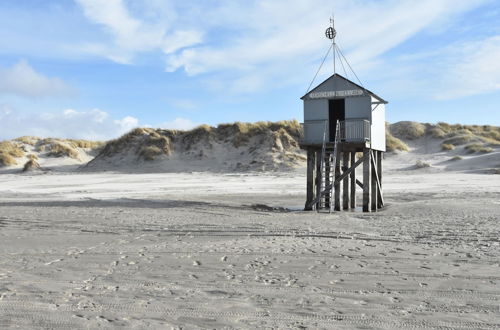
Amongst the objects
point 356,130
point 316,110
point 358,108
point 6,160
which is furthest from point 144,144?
point 356,130

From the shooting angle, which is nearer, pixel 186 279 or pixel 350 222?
pixel 186 279

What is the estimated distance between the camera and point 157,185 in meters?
28.1

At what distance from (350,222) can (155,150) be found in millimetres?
28284

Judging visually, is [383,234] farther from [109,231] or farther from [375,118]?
[375,118]

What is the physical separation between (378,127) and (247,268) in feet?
44.2

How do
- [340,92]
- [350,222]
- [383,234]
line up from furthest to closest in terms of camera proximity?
[340,92], [350,222], [383,234]

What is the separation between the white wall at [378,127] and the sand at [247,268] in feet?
11.0

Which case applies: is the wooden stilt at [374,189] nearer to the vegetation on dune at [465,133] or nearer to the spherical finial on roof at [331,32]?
the spherical finial on roof at [331,32]

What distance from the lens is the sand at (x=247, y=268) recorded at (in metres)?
5.27

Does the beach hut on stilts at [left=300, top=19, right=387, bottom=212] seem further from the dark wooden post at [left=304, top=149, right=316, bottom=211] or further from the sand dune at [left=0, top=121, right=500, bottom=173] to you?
the sand dune at [left=0, top=121, right=500, bottom=173]

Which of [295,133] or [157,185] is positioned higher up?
[295,133]

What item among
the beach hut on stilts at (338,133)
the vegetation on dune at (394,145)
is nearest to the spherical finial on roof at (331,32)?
the beach hut on stilts at (338,133)

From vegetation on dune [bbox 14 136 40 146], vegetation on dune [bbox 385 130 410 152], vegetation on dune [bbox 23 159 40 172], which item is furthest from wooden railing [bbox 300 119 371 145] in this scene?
vegetation on dune [bbox 14 136 40 146]

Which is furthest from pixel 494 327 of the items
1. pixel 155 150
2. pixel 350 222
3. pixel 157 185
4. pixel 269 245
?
pixel 155 150
